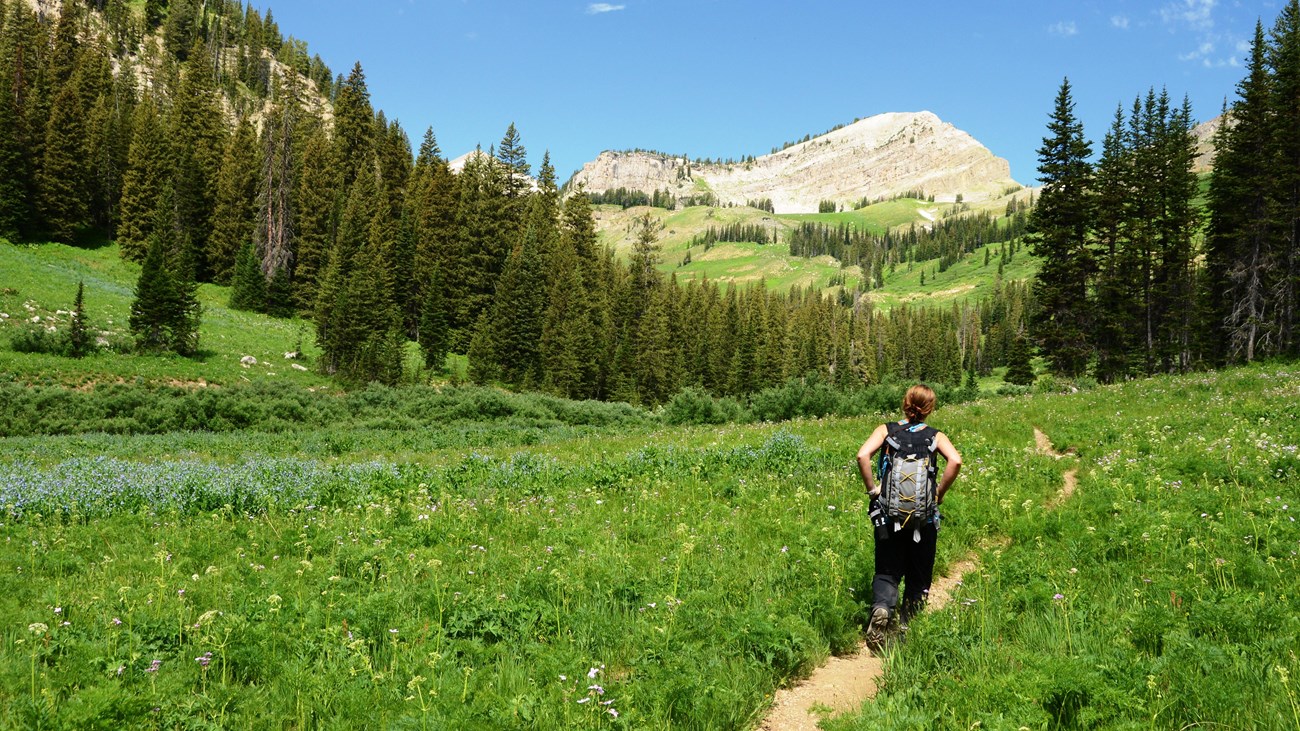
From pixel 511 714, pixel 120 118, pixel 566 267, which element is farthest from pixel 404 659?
pixel 120 118

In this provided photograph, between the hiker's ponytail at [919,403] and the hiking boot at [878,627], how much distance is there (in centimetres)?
192

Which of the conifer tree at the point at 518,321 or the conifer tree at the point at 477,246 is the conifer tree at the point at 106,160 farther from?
the conifer tree at the point at 518,321

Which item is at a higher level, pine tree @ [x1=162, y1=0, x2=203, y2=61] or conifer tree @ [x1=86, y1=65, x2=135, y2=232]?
pine tree @ [x1=162, y1=0, x2=203, y2=61]

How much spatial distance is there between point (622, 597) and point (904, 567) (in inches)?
115

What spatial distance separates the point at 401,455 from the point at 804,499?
48.3 ft

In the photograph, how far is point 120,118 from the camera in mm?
75000

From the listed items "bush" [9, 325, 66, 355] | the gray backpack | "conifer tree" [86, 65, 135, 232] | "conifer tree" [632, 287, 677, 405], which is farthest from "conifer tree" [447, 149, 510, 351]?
the gray backpack

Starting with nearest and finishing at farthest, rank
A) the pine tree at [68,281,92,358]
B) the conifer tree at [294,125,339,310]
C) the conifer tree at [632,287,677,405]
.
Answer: the pine tree at [68,281,92,358] → the conifer tree at [294,125,339,310] → the conifer tree at [632,287,677,405]

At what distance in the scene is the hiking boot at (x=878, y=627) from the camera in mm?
6117

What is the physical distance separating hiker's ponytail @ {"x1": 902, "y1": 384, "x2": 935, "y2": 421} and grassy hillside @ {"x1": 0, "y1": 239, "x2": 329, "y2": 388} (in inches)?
1610

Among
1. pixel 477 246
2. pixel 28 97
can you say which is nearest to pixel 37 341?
pixel 477 246

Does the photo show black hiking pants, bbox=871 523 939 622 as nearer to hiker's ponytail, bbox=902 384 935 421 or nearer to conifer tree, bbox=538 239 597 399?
hiker's ponytail, bbox=902 384 935 421

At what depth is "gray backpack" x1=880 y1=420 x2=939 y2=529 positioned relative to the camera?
6008 millimetres

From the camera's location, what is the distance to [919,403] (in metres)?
6.30
